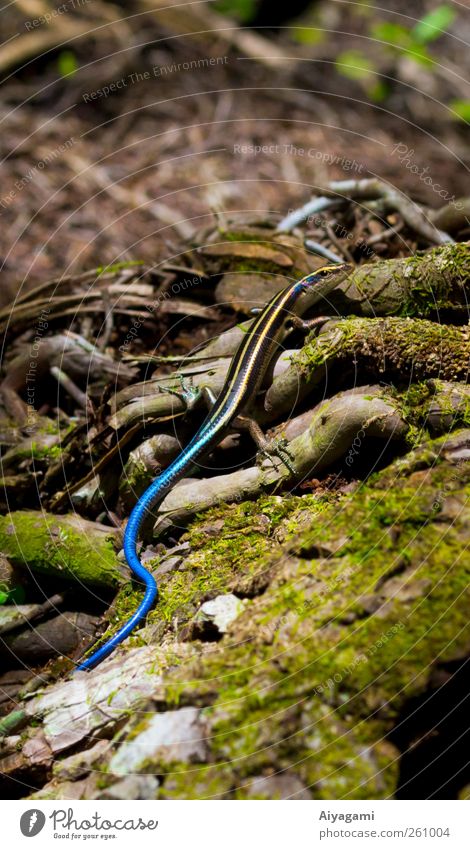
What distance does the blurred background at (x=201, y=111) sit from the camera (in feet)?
30.8

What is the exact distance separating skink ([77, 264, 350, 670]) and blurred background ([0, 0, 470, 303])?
432cm

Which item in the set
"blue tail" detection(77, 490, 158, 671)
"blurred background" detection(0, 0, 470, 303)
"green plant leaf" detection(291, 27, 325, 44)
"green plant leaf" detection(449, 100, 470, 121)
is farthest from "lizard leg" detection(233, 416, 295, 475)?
"green plant leaf" detection(291, 27, 325, 44)

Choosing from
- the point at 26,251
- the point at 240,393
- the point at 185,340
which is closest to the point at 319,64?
the point at 26,251

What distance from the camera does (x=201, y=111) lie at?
10.9m

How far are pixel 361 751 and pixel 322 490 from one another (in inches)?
63.5

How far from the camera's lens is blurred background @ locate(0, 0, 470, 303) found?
9398 millimetres

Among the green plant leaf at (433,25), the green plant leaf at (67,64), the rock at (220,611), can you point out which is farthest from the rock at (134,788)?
the green plant leaf at (433,25)

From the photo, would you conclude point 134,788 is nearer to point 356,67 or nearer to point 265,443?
point 265,443

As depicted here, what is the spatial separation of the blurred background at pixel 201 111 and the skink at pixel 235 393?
14.2ft

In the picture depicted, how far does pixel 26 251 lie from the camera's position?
907cm

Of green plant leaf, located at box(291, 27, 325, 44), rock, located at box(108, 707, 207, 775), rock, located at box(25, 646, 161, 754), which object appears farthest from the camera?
green plant leaf, located at box(291, 27, 325, 44)

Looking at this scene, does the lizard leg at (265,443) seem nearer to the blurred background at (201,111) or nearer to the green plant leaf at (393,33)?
the blurred background at (201,111)

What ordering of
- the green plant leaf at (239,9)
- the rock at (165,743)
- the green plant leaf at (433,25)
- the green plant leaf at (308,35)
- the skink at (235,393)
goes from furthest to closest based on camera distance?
Result: the green plant leaf at (239,9) → the green plant leaf at (308,35) → the green plant leaf at (433,25) → the skink at (235,393) → the rock at (165,743)

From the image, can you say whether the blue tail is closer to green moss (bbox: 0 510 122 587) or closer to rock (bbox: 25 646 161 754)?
rock (bbox: 25 646 161 754)
